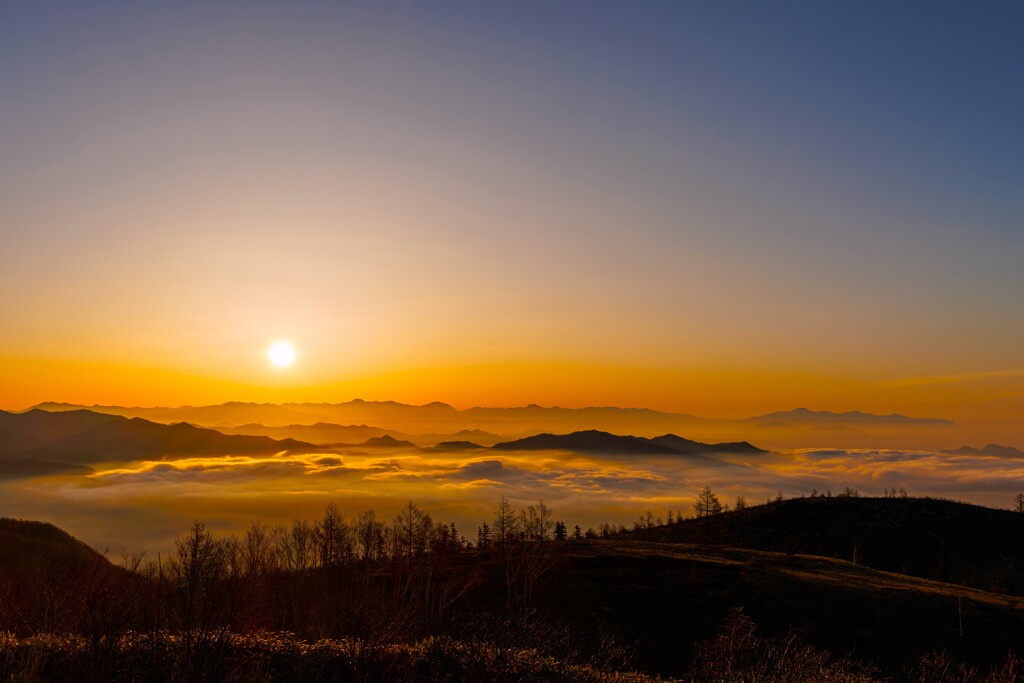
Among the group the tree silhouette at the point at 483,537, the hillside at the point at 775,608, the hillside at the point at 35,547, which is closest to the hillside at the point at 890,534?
the tree silhouette at the point at 483,537

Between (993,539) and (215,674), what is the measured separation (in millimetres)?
195003

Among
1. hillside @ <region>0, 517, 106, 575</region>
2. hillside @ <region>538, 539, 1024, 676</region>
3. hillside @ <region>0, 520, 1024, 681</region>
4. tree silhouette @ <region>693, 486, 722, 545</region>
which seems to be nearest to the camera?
hillside @ <region>0, 520, 1024, 681</region>

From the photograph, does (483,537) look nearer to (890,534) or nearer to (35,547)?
(35,547)

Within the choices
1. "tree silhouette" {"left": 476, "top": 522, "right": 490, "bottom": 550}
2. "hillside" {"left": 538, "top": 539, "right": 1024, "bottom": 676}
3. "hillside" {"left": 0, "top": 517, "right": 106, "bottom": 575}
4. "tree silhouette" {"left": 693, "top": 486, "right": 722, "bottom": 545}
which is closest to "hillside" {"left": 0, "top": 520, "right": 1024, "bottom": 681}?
"hillside" {"left": 538, "top": 539, "right": 1024, "bottom": 676}

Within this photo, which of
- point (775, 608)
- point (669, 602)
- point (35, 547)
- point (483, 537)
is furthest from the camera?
point (483, 537)

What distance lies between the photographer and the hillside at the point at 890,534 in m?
146

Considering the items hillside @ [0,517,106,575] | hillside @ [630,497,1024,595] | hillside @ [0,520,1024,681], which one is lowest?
hillside @ [630,497,1024,595]

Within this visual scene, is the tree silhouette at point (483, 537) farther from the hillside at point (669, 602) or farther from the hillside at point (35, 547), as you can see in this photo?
the hillside at point (35, 547)

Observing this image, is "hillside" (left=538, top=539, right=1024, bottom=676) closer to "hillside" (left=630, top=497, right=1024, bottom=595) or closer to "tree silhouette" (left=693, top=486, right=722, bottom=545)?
"hillside" (left=630, top=497, right=1024, bottom=595)

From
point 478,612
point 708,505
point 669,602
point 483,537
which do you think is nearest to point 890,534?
point 708,505

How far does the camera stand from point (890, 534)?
532 feet

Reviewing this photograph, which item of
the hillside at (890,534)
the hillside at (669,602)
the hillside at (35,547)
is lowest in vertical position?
the hillside at (890,534)

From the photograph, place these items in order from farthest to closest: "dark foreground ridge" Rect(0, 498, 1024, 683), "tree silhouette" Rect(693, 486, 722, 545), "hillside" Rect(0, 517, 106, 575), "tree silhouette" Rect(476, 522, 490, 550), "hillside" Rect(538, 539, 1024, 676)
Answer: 1. "tree silhouette" Rect(693, 486, 722, 545)
2. "tree silhouette" Rect(476, 522, 490, 550)
3. "hillside" Rect(0, 517, 106, 575)
4. "hillside" Rect(538, 539, 1024, 676)
5. "dark foreground ridge" Rect(0, 498, 1024, 683)

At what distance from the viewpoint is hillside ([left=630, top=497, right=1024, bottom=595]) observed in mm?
146000
